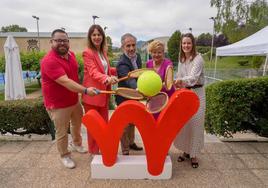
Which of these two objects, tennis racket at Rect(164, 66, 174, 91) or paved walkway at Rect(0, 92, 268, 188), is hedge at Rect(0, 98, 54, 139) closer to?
paved walkway at Rect(0, 92, 268, 188)

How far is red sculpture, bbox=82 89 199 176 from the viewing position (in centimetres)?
284

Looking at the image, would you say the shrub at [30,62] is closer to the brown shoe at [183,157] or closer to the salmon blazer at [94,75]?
the salmon blazer at [94,75]

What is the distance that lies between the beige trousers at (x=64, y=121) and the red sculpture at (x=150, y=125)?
0.37 m

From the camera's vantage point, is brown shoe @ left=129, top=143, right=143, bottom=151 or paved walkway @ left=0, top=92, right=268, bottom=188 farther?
brown shoe @ left=129, top=143, right=143, bottom=151

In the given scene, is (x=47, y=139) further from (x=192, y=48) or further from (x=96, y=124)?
(x=192, y=48)

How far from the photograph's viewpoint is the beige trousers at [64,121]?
3.16m

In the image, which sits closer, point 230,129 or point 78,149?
point 78,149

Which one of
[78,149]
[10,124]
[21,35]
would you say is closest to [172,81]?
[78,149]

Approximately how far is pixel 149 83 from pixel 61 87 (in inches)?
45.8

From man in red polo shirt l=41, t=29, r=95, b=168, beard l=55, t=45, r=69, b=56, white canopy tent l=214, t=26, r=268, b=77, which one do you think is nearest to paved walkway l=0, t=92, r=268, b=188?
man in red polo shirt l=41, t=29, r=95, b=168

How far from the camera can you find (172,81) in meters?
2.93

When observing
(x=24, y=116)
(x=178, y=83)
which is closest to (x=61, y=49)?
(x=178, y=83)

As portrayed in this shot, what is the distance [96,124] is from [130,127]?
36.5 inches

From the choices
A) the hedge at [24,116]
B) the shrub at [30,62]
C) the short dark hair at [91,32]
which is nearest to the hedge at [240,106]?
the short dark hair at [91,32]
